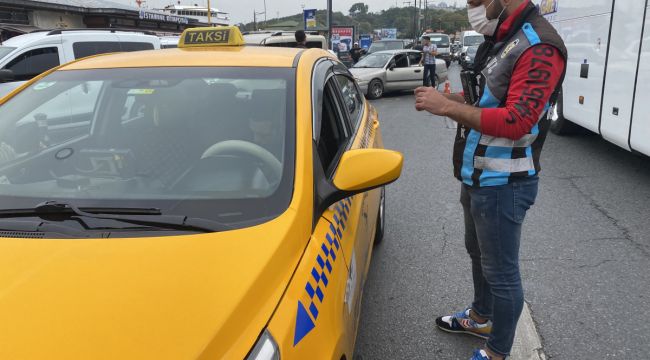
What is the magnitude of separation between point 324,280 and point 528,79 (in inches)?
41.2

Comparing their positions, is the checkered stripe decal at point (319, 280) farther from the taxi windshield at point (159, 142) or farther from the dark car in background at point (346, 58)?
the dark car in background at point (346, 58)

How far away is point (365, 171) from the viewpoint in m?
1.96

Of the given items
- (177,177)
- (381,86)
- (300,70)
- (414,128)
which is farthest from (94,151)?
(381,86)

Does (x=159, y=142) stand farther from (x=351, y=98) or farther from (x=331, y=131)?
(x=351, y=98)

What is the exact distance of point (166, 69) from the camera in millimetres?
2367

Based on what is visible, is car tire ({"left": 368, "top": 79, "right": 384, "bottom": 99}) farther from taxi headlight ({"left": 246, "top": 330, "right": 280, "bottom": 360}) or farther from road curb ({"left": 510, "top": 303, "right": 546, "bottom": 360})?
taxi headlight ({"left": 246, "top": 330, "right": 280, "bottom": 360})

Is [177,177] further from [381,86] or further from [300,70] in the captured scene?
[381,86]

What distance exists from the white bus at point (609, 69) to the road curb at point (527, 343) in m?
3.24

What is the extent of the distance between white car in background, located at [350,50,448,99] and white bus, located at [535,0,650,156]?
6.35m

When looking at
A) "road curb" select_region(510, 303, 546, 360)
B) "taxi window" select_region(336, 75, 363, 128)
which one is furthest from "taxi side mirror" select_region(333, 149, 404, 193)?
"road curb" select_region(510, 303, 546, 360)

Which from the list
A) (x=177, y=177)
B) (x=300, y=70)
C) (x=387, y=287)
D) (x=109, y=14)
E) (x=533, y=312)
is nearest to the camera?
(x=177, y=177)

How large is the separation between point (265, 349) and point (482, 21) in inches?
65.2

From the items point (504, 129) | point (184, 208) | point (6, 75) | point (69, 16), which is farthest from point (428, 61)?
point (69, 16)

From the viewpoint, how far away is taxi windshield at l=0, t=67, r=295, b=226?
1.86 metres
